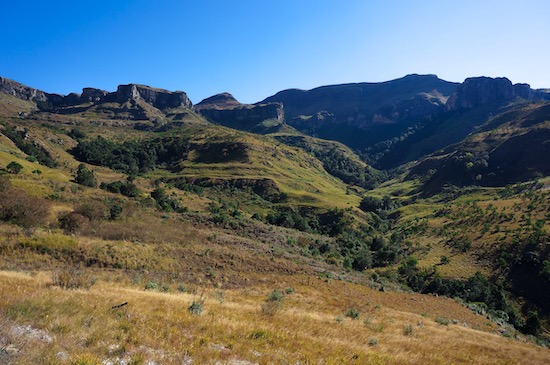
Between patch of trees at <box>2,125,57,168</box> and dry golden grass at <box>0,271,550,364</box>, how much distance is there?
79.2 m

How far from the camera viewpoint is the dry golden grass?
6914mm

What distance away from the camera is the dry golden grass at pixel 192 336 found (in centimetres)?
691

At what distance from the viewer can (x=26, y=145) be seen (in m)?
79.8

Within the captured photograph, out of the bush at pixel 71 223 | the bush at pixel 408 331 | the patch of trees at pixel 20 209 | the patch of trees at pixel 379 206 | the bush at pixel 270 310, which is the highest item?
the patch of trees at pixel 20 209

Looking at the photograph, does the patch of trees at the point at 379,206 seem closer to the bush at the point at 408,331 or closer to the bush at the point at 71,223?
the bush at the point at 71,223

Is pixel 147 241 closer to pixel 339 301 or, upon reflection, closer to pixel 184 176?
pixel 339 301

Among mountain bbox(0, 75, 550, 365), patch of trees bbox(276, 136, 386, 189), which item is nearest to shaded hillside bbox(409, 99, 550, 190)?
mountain bbox(0, 75, 550, 365)

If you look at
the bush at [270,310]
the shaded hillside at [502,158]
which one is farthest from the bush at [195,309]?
the shaded hillside at [502,158]

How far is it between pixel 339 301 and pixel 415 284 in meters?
30.7

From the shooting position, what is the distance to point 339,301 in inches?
850

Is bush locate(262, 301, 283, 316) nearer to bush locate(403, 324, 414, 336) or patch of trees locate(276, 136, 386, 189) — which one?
bush locate(403, 324, 414, 336)

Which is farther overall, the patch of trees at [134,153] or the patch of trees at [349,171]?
the patch of trees at [349,171]

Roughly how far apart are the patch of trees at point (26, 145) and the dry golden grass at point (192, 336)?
79.2m

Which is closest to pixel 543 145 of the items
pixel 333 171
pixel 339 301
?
pixel 333 171
